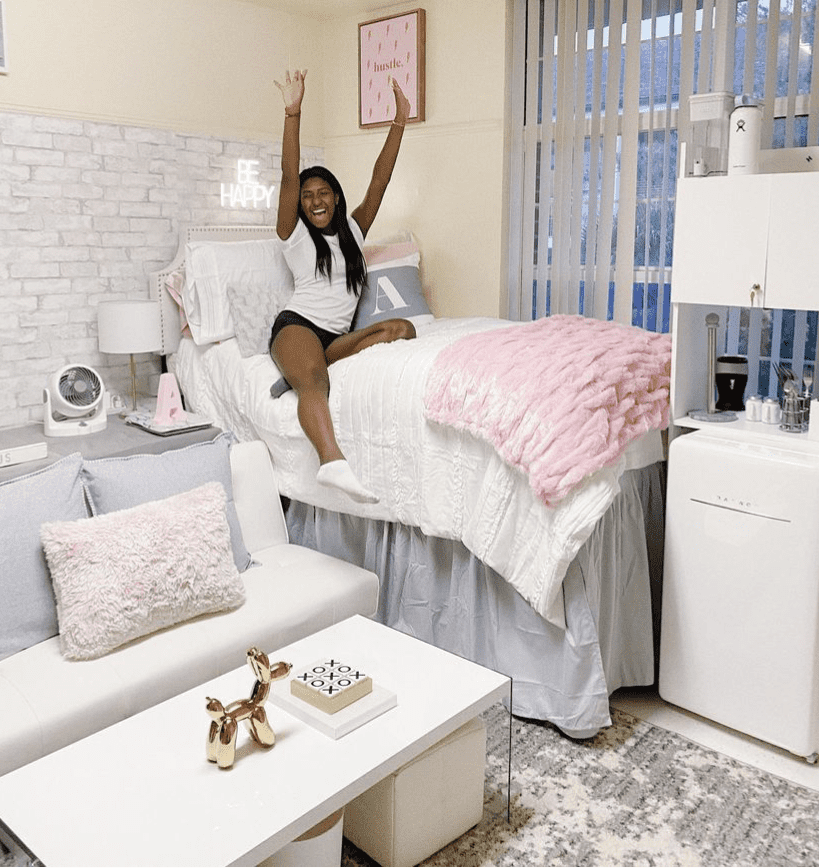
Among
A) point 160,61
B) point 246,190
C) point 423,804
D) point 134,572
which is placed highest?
point 160,61

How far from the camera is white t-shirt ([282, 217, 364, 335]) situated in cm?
340

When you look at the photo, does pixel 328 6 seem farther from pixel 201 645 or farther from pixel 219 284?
pixel 201 645

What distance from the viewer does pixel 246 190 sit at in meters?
4.05

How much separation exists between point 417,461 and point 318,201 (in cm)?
128

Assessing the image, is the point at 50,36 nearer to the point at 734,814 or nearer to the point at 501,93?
the point at 501,93

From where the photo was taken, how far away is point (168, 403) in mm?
3213

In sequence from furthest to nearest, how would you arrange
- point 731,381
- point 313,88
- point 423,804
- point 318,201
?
point 313,88 → point 318,201 → point 731,381 → point 423,804

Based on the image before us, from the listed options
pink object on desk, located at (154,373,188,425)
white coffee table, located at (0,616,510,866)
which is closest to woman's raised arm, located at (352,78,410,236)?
pink object on desk, located at (154,373,188,425)

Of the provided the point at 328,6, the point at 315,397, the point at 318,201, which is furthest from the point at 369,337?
the point at 328,6

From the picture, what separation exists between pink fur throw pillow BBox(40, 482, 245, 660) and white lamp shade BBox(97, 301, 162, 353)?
1.19 metres

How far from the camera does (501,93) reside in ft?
12.2

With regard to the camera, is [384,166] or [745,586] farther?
[384,166]

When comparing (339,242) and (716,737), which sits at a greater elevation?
(339,242)

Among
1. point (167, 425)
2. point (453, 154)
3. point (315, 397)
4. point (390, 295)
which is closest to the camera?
point (315, 397)
